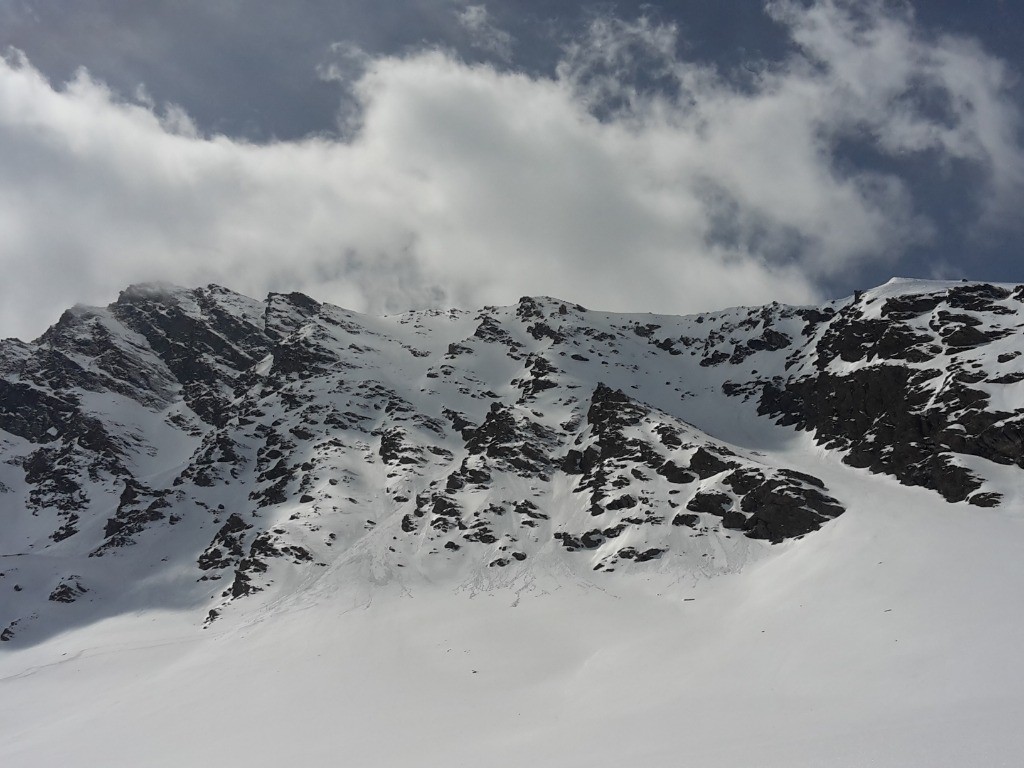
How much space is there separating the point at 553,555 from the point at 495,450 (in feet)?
90.1

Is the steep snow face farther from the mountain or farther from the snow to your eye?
the snow

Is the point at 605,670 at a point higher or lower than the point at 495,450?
lower

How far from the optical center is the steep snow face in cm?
7919

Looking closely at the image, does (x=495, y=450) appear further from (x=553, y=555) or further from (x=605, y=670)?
(x=605, y=670)

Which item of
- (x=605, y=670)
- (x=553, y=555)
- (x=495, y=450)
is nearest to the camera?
(x=605, y=670)

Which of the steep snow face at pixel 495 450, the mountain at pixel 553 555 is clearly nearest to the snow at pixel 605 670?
the mountain at pixel 553 555

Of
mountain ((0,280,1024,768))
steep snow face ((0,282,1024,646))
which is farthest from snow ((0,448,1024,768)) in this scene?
steep snow face ((0,282,1024,646))

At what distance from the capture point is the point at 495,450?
10669cm

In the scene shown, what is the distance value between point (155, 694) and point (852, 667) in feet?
187

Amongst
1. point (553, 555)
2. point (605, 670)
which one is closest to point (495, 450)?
point (553, 555)

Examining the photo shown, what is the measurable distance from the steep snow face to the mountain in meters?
0.57

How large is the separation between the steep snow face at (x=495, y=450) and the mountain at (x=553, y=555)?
565 millimetres

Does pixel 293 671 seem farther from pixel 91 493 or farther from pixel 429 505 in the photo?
pixel 91 493

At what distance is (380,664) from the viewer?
61906 mm
